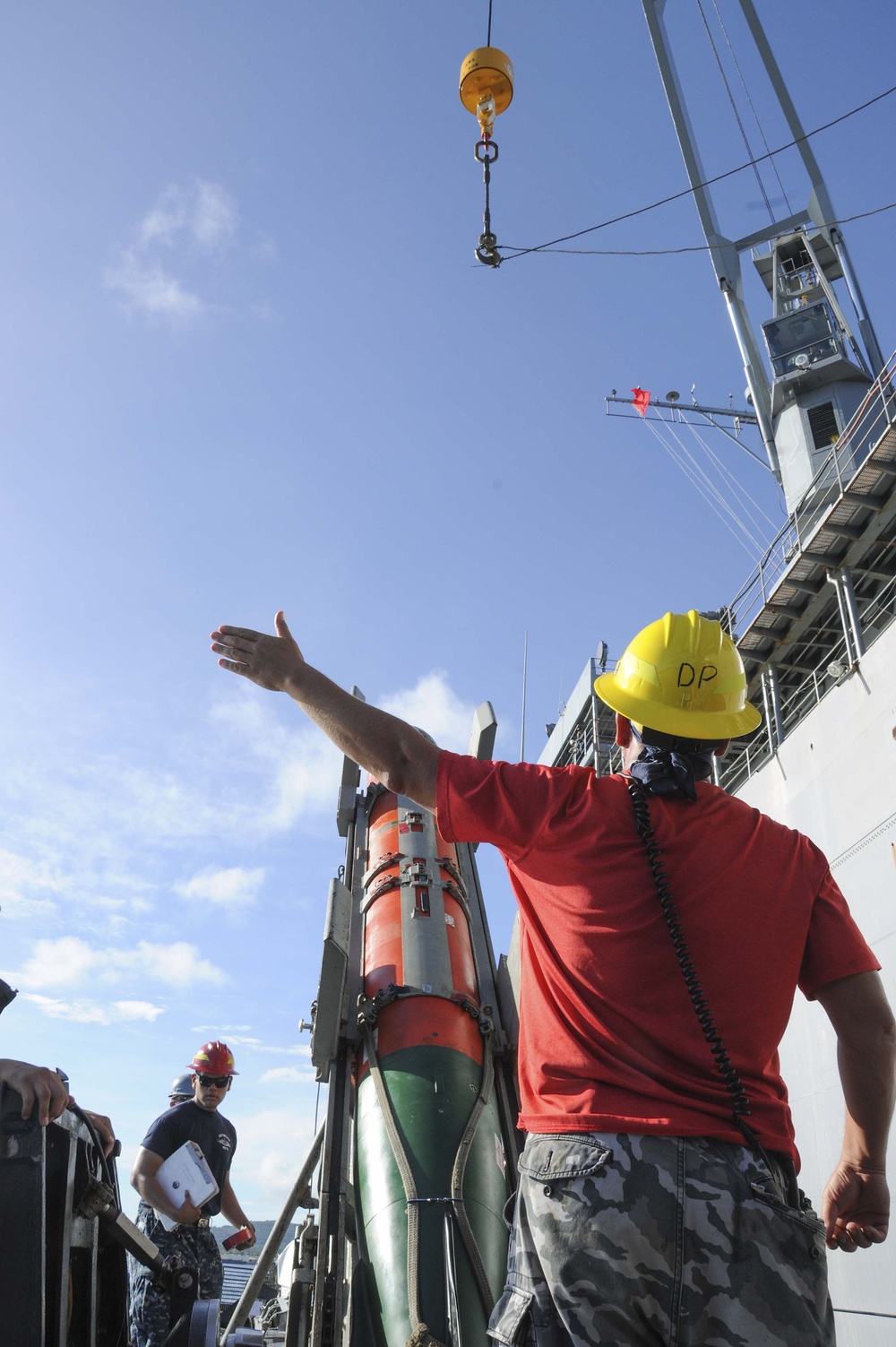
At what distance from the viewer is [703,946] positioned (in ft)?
6.33

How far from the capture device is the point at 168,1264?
4.78 metres

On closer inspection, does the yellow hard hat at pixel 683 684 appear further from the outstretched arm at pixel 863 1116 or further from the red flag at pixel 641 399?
the red flag at pixel 641 399

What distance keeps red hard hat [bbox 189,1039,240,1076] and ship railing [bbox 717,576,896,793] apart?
8.29 m

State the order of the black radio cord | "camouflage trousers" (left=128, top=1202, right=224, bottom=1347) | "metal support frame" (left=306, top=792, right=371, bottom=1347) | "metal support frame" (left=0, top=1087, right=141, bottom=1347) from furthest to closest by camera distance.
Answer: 1. "camouflage trousers" (left=128, top=1202, right=224, bottom=1347)
2. "metal support frame" (left=306, top=792, right=371, bottom=1347)
3. "metal support frame" (left=0, top=1087, right=141, bottom=1347)
4. the black radio cord

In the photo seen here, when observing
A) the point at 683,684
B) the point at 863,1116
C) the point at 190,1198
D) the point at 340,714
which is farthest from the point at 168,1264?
the point at 683,684

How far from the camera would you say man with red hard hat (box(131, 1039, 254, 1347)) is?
4.89m

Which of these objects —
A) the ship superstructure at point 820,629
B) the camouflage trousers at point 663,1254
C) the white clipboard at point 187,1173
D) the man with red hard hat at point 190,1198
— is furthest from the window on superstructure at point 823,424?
the camouflage trousers at point 663,1254

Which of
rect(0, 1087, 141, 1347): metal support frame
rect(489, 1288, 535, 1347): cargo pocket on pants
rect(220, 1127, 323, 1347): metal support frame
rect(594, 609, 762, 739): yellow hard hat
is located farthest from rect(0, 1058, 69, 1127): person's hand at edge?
rect(220, 1127, 323, 1347): metal support frame

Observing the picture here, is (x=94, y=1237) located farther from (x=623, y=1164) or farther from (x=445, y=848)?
(x=445, y=848)

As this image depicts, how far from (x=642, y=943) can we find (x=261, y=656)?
120cm

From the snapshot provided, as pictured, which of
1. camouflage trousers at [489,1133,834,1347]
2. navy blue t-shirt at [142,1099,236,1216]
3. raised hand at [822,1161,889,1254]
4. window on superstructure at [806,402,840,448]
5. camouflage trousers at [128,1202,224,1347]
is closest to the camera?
camouflage trousers at [489,1133,834,1347]

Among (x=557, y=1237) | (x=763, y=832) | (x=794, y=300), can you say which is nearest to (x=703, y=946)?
(x=763, y=832)

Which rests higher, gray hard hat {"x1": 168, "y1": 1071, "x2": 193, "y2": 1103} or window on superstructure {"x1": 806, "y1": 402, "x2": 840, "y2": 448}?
window on superstructure {"x1": 806, "y1": 402, "x2": 840, "y2": 448}

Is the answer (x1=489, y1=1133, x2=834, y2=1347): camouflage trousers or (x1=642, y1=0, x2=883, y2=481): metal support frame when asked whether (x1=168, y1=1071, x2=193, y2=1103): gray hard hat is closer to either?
(x1=489, y1=1133, x2=834, y2=1347): camouflage trousers
